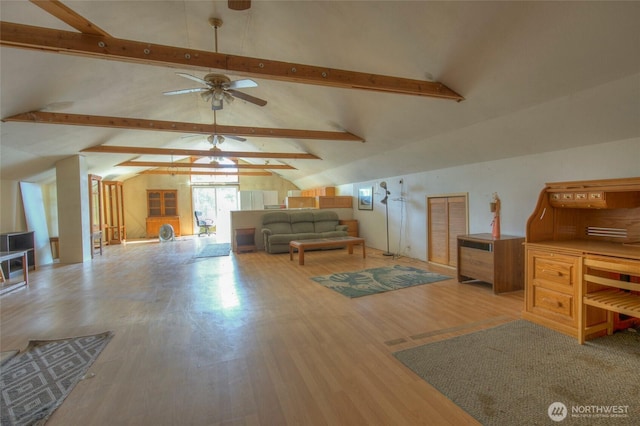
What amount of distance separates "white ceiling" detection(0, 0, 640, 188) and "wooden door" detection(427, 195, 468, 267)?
718 mm

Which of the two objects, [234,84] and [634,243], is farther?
[234,84]

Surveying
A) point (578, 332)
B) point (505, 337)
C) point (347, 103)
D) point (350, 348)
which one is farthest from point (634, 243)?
point (347, 103)

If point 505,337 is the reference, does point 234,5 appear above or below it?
above

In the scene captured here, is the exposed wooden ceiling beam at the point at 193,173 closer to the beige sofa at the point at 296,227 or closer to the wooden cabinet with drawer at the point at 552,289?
the beige sofa at the point at 296,227

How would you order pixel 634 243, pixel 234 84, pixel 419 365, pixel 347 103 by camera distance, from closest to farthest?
pixel 419 365, pixel 634 243, pixel 234 84, pixel 347 103

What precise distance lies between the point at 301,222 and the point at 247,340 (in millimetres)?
5563

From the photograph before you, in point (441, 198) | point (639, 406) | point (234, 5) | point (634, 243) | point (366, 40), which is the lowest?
point (639, 406)

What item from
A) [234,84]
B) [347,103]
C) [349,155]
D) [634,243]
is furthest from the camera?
[349,155]

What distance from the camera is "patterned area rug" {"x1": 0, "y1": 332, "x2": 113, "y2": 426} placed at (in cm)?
180

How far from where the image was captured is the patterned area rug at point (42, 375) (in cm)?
180

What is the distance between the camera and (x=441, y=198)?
5.67 metres

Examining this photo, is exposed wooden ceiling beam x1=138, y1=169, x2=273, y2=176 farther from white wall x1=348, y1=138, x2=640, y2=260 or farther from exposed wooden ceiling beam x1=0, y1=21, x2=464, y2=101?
exposed wooden ceiling beam x1=0, y1=21, x2=464, y2=101

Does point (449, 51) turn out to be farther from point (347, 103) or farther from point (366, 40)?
point (347, 103)

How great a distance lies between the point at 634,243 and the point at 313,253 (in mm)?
5665
